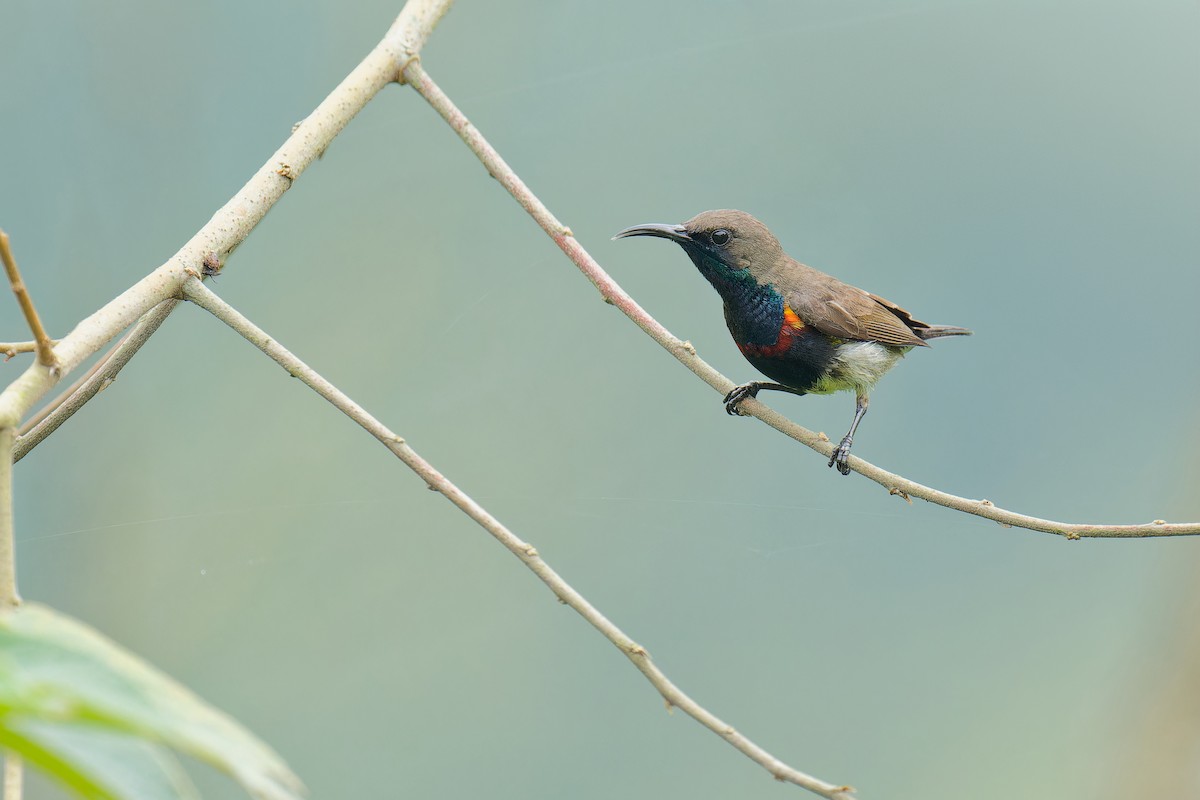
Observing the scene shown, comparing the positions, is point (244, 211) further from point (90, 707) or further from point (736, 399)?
point (90, 707)

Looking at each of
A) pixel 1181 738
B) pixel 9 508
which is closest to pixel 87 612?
pixel 9 508

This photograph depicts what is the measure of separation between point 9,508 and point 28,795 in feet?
11.6

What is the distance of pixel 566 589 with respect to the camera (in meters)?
1.59

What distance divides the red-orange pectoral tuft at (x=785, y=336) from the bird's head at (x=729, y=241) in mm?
142

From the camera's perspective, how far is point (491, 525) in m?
1.61

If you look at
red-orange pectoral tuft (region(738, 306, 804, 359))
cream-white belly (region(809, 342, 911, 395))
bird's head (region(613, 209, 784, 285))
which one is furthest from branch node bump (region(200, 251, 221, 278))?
cream-white belly (region(809, 342, 911, 395))

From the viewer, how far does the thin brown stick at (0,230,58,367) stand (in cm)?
102

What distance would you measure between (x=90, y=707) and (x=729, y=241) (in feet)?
8.32

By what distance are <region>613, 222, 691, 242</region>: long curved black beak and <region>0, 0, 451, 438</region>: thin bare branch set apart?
0.82 metres

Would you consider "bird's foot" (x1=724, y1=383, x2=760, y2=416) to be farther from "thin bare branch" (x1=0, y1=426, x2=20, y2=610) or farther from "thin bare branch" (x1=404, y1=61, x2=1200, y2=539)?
"thin bare branch" (x1=0, y1=426, x2=20, y2=610)

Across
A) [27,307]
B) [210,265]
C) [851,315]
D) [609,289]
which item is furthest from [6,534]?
[851,315]

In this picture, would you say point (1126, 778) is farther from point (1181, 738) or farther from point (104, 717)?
point (104, 717)

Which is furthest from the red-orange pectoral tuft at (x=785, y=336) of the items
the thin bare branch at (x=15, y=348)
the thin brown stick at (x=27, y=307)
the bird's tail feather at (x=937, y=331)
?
the thin brown stick at (x=27, y=307)

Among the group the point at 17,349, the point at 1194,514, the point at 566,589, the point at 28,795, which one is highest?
the point at 1194,514
